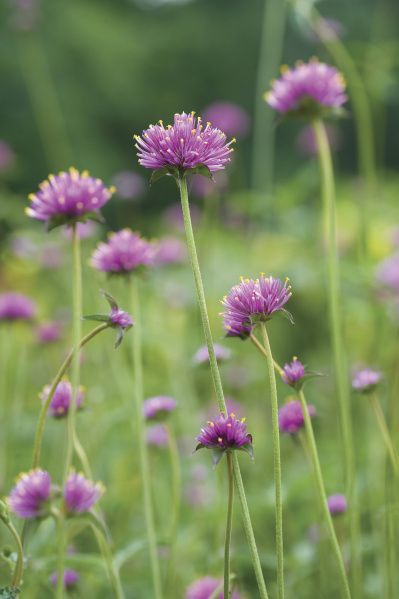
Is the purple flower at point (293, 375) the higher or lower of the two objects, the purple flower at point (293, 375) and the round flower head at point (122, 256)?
the lower

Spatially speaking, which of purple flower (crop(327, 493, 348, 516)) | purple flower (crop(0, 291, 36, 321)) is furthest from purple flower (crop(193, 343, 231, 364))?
purple flower (crop(0, 291, 36, 321))

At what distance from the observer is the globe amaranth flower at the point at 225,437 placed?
0.90 m

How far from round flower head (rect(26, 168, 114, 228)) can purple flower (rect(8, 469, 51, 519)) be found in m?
0.33

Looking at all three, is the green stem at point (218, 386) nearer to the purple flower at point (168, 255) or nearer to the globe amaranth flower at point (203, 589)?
the globe amaranth flower at point (203, 589)

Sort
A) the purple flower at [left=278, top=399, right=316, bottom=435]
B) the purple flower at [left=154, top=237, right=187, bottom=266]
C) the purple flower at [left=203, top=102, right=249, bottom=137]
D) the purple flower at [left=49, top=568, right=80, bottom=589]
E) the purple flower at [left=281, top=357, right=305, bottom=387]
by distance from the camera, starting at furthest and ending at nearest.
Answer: the purple flower at [left=203, top=102, right=249, bottom=137]
the purple flower at [left=154, top=237, right=187, bottom=266]
the purple flower at [left=49, top=568, right=80, bottom=589]
the purple flower at [left=278, top=399, right=316, bottom=435]
the purple flower at [left=281, top=357, right=305, bottom=387]

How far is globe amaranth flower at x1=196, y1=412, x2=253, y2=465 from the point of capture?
35.5 inches

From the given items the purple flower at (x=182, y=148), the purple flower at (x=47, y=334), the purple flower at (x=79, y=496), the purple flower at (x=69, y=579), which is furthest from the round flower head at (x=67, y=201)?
the purple flower at (x=47, y=334)

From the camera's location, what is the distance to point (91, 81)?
8.30 metres

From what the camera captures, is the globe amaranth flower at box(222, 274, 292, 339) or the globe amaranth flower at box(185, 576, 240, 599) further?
the globe amaranth flower at box(185, 576, 240, 599)

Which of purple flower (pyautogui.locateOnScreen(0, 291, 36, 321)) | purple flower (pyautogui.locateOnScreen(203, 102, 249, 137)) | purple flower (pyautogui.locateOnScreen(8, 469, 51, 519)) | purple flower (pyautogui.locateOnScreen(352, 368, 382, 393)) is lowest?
purple flower (pyautogui.locateOnScreen(8, 469, 51, 519))

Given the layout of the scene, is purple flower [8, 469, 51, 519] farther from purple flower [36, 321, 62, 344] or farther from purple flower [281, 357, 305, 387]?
purple flower [36, 321, 62, 344]

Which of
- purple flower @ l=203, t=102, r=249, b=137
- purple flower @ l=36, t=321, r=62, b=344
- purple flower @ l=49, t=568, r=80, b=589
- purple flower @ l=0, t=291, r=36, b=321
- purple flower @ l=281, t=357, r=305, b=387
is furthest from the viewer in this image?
purple flower @ l=203, t=102, r=249, b=137

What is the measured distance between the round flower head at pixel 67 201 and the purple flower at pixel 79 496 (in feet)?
1.11

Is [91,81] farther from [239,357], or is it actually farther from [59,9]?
Result: [239,357]
